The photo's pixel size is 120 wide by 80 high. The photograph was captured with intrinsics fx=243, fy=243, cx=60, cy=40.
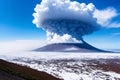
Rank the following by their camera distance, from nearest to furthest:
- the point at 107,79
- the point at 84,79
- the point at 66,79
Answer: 1. the point at 66,79
2. the point at 84,79
3. the point at 107,79

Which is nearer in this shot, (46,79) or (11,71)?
(11,71)

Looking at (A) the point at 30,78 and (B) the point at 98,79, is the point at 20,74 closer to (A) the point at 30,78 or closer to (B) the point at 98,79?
(A) the point at 30,78

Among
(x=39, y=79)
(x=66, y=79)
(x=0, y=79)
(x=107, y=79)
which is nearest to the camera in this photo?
(x=0, y=79)

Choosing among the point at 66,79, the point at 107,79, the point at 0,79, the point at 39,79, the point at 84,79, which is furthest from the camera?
the point at 107,79

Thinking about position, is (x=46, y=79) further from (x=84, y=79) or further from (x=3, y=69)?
(x=84, y=79)

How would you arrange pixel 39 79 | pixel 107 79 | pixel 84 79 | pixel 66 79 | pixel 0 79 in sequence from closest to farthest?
pixel 0 79 → pixel 39 79 → pixel 66 79 → pixel 84 79 → pixel 107 79

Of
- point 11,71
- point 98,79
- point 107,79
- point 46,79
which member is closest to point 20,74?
point 11,71

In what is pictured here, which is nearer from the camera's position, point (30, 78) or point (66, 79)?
point (30, 78)

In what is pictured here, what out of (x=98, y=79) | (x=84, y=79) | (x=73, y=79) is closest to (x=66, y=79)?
(x=73, y=79)
